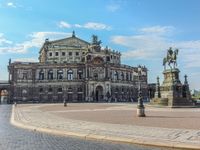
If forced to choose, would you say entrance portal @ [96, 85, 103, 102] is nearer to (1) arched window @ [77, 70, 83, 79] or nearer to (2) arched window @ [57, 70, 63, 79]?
(1) arched window @ [77, 70, 83, 79]

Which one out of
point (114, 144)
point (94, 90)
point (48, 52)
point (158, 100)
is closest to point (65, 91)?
point (94, 90)

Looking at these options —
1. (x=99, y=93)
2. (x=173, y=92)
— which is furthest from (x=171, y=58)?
(x=99, y=93)

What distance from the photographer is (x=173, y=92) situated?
180ft

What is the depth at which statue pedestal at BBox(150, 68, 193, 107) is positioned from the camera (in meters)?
53.9

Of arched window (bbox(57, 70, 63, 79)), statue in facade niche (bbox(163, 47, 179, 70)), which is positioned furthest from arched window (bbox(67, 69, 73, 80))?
statue in facade niche (bbox(163, 47, 179, 70))

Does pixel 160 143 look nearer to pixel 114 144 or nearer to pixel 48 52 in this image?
pixel 114 144

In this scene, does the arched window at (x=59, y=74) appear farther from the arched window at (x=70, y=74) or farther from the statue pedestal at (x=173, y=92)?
the statue pedestal at (x=173, y=92)

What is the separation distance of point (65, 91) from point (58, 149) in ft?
328

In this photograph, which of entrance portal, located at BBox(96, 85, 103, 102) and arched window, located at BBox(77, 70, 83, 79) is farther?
arched window, located at BBox(77, 70, 83, 79)

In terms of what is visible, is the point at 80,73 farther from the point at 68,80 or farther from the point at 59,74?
the point at 59,74

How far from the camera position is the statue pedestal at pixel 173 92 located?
177ft

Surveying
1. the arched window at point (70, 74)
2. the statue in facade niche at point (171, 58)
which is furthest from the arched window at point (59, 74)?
the statue in facade niche at point (171, 58)

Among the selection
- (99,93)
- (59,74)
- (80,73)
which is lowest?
(99,93)

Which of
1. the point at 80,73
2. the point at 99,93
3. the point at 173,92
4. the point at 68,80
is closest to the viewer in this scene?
the point at 173,92
